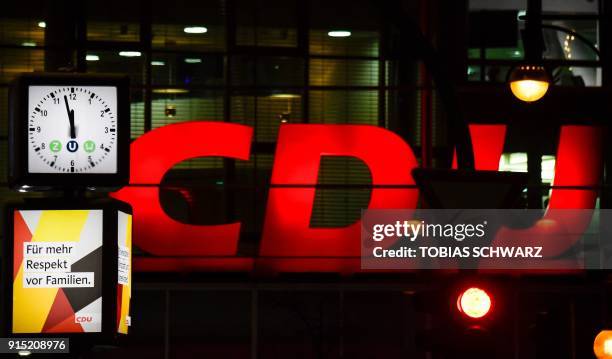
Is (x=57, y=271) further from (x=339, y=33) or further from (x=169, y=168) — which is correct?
(x=339, y=33)

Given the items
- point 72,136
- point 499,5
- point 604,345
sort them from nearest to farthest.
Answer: point 72,136 < point 604,345 < point 499,5

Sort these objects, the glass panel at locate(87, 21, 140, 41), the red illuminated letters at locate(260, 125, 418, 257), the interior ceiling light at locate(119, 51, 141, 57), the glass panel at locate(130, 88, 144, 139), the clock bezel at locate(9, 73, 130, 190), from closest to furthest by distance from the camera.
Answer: the clock bezel at locate(9, 73, 130, 190) → the red illuminated letters at locate(260, 125, 418, 257) → the glass panel at locate(130, 88, 144, 139) → the interior ceiling light at locate(119, 51, 141, 57) → the glass panel at locate(87, 21, 140, 41)

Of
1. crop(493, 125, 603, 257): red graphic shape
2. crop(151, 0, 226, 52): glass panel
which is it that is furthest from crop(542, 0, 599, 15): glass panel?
crop(151, 0, 226, 52): glass panel

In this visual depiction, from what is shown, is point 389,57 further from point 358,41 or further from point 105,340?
point 105,340

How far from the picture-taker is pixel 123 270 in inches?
312

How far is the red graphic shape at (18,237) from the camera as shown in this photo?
7652 mm

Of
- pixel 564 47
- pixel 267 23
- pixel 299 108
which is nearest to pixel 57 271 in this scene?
pixel 299 108

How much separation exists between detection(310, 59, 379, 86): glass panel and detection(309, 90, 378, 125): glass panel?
0.14 m

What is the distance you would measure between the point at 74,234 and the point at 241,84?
326 inches

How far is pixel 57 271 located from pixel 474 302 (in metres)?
2.97

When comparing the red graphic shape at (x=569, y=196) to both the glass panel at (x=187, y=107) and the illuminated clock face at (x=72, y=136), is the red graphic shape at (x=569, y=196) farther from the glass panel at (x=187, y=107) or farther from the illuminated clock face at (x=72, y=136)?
the illuminated clock face at (x=72, y=136)

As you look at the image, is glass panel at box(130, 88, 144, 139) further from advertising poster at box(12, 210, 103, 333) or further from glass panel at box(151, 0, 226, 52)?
advertising poster at box(12, 210, 103, 333)

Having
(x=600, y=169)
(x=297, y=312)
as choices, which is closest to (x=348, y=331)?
(x=297, y=312)

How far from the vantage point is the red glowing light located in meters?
7.78
